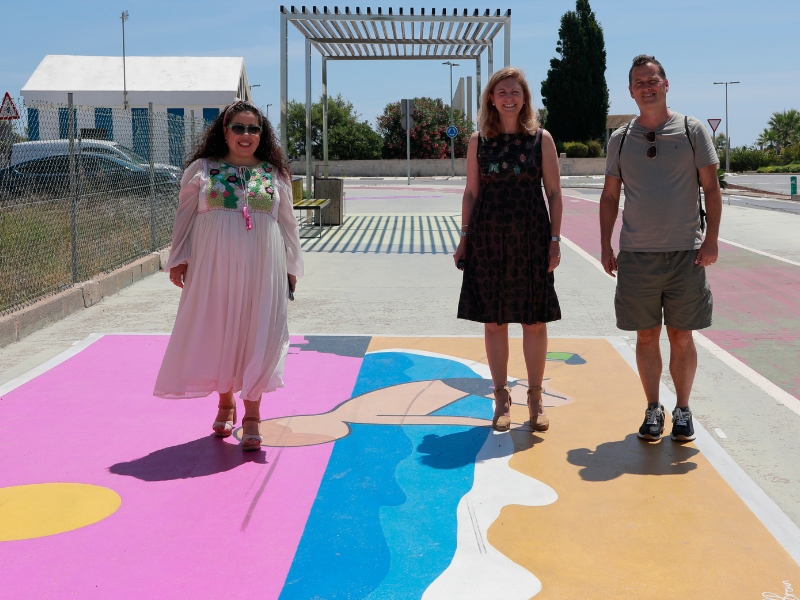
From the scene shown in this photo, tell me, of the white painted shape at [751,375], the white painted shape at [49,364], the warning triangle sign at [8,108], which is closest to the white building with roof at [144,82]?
the warning triangle sign at [8,108]

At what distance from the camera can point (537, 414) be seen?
4996mm

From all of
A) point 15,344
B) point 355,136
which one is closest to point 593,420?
point 15,344

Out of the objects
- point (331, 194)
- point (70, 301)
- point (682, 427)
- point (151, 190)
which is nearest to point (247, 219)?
point (682, 427)

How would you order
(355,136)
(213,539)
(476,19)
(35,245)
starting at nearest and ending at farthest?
(213,539) → (35,245) → (476,19) → (355,136)

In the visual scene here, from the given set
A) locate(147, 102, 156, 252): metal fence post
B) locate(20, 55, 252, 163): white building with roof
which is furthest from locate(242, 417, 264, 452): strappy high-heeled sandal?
locate(20, 55, 252, 163): white building with roof

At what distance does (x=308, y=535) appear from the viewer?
3613 millimetres

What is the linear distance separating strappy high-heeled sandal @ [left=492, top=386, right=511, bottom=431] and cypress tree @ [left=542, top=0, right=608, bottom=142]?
5743 centimetres

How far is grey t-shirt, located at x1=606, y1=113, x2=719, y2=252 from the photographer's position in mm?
4500

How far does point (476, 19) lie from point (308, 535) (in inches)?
452

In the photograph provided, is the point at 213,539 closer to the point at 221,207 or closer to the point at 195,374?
the point at 195,374

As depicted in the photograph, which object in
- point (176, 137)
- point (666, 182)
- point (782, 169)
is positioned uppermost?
point (782, 169)

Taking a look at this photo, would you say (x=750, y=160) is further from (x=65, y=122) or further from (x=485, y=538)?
(x=485, y=538)

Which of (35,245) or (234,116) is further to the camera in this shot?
(35,245)

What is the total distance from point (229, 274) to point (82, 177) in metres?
5.70
